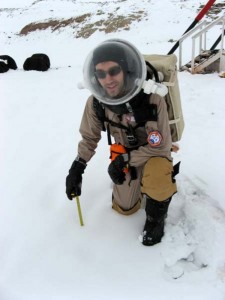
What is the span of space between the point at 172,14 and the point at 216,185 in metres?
13.9

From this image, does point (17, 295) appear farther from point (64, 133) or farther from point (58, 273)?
point (64, 133)

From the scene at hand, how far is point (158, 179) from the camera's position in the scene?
2.27 metres

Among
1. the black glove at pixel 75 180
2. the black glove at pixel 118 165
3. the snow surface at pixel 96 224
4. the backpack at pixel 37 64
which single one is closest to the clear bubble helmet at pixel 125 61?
the black glove at pixel 118 165

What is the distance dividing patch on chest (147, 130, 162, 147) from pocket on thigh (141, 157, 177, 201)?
13 centimetres

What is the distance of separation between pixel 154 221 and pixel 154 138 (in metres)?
0.62

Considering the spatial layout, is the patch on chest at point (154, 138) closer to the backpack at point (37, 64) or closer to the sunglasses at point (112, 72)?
the sunglasses at point (112, 72)

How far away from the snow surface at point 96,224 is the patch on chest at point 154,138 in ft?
2.37

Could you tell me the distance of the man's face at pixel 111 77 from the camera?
2146mm

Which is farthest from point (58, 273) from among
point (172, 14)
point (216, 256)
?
point (172, 14)

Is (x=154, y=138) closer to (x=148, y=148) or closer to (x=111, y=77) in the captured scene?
(x=148, y=148)

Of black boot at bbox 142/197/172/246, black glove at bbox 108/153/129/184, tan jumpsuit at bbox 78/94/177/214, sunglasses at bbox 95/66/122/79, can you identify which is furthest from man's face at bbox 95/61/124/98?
black boot at bbox 142/197/172/246

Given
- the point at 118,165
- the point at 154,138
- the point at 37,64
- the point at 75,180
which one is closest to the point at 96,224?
the point at 75,180

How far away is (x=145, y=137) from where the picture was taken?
7.99 feet

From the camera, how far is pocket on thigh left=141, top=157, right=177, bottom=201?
227 centimetres
